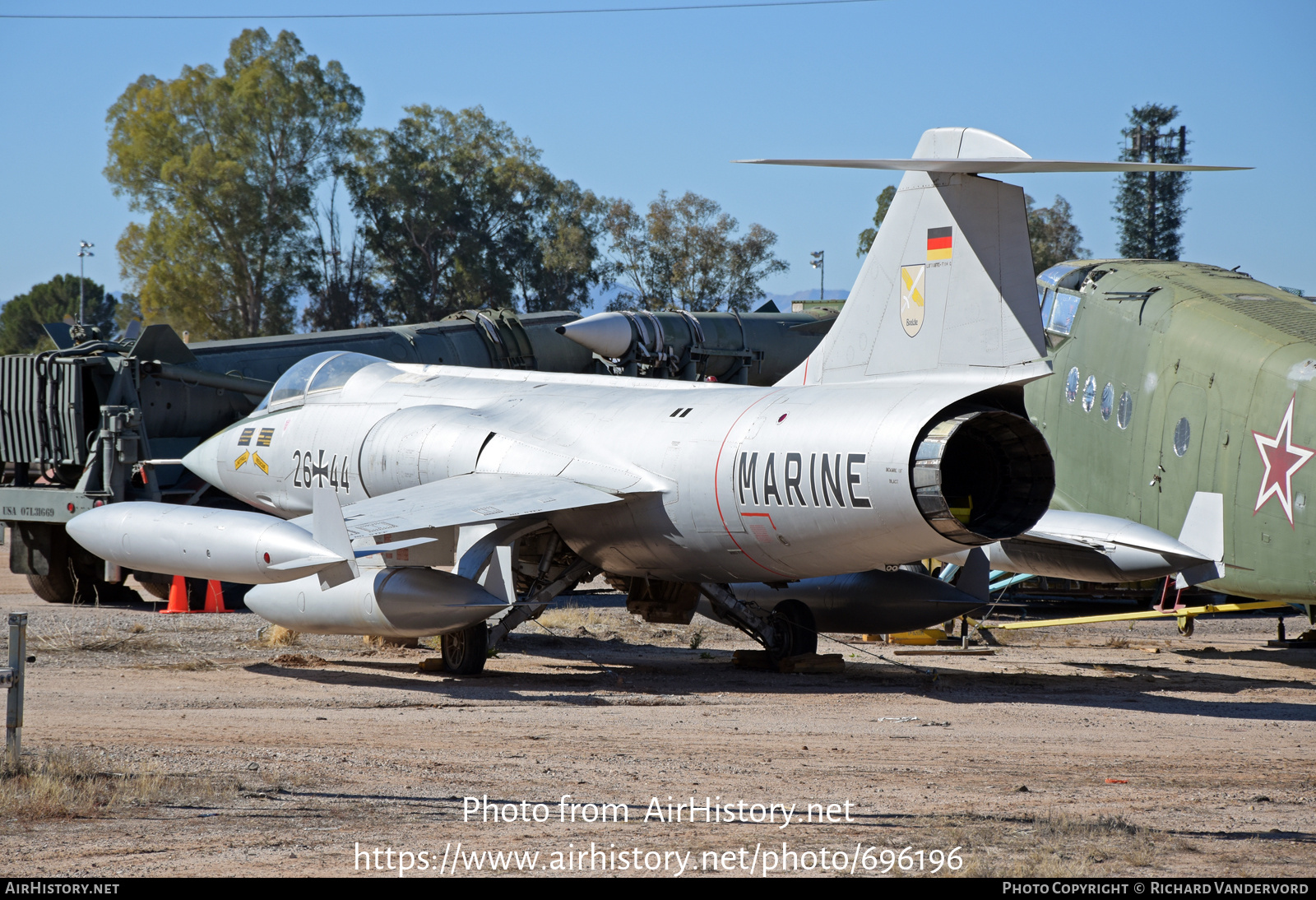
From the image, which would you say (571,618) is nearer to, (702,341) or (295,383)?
(295,383)

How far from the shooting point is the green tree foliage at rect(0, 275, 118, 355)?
9625 centimetres

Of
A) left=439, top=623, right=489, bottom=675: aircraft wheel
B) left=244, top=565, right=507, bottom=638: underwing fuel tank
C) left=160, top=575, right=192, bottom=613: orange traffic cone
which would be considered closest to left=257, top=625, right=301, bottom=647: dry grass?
left=439, top=623, right=489, bottom=675: aircraft wheel

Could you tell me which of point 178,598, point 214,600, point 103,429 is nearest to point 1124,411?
point 214,600

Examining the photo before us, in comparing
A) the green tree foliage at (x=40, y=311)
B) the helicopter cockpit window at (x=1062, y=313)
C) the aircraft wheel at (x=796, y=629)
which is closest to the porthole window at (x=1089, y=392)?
the helicopter cockpit window at (x=1062, y=313)

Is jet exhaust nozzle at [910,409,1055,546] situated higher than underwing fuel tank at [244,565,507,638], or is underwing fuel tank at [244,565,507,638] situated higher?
jet exhaust nozzle at [910,409,1055,546]

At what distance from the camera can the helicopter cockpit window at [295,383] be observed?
49.0ft

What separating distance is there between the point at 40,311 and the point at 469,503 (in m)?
103

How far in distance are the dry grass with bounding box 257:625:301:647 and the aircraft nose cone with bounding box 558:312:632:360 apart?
8446 millimetres

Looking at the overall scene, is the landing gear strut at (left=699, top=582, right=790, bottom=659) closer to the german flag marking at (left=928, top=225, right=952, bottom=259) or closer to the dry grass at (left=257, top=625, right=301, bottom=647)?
the german flag marking at (left=928, top=225, right=952, bottom=259)

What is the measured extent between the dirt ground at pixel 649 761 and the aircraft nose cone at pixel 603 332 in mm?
8814

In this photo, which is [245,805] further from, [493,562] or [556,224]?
[556,224]

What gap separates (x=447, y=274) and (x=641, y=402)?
5636 centimetres

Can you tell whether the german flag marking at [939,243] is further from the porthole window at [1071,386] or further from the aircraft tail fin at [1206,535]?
the porthole window at [1071,386]

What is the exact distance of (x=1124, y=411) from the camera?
1305 cm
